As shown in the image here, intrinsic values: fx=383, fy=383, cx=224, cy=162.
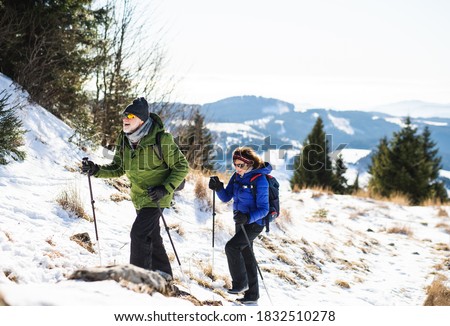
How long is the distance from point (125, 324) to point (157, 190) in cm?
130

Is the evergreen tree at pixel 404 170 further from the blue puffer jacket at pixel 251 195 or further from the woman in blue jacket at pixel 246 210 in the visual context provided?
the blue puffer jacket at pixel 251 195

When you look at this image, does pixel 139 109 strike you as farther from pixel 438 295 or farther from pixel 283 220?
pixel 283 220

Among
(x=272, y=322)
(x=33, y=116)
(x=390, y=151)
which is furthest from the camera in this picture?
(x=390, y=151)

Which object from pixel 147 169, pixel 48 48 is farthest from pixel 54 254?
pixel 48 48

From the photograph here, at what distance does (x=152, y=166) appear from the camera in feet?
13.2

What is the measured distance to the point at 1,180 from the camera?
5496 mm

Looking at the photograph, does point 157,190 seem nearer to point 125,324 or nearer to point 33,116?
point 125,324

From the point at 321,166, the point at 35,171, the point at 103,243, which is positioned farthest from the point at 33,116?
the point at 321,166

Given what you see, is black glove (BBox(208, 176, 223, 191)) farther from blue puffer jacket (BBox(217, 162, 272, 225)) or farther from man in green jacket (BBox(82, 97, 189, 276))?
man in green jacket (BBox(82, 97, 189, 276))

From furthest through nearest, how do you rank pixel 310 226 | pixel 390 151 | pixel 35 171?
pixel 390 151
pixel 310 226
pixel 35 171

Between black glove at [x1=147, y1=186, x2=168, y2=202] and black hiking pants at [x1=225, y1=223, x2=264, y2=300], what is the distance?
4.39 ft

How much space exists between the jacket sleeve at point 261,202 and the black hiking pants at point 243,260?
0.24 meters

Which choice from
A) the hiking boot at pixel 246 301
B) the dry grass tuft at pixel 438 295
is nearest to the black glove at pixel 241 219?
the hiking boot at pixel 246 301

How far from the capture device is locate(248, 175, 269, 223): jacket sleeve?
14.8ft
